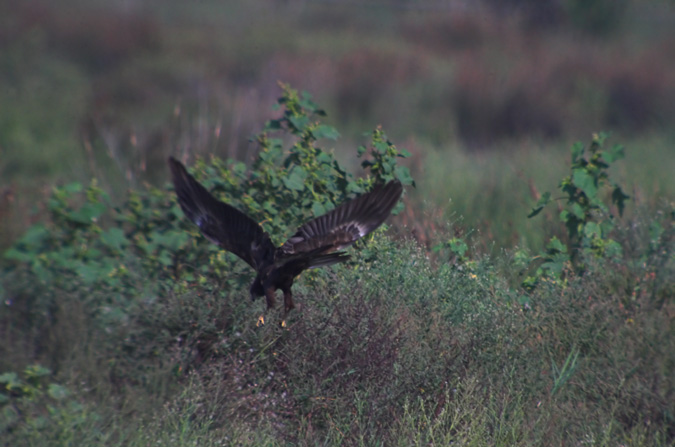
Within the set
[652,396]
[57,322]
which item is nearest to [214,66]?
[57,322]

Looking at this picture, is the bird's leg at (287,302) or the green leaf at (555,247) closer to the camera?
the bird's leg at (287,302)

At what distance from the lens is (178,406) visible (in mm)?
3410

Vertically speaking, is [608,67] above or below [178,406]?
above

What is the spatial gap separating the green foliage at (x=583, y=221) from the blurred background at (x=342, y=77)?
7.73ft

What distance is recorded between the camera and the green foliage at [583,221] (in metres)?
3.97

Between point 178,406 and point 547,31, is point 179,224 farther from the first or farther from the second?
point 547,31

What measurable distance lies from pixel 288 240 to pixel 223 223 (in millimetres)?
381

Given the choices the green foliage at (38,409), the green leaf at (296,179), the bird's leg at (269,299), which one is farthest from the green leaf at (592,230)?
the green foliage at (38,409)

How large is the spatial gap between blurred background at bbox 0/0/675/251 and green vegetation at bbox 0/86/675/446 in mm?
2570

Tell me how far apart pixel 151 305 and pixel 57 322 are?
806mm

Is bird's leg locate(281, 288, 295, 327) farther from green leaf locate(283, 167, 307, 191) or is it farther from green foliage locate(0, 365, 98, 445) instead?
green foliage locate(0, 365, 98, 445)

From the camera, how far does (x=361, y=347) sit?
132 inches

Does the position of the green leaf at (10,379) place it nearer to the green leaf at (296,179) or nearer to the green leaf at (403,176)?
the green leaf at (296,179)

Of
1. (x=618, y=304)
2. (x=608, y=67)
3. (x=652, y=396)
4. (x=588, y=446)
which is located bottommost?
(x=588, y=446)
